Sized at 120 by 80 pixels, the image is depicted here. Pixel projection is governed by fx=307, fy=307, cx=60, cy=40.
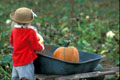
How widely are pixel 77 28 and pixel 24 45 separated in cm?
316

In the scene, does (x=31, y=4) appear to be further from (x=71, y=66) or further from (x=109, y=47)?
Result: (x=71, y=66)

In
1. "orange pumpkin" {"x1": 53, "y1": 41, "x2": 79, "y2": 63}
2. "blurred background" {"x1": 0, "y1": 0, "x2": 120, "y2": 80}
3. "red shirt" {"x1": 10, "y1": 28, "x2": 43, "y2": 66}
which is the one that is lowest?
"blurred background" {"x1": 0, "y1": 0, "x2": 120, "y2": 80}

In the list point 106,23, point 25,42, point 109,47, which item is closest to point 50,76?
point 25,42

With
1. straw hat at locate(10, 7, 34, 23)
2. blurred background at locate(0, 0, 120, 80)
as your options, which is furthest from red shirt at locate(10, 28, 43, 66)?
blurred background at locate(0, 0, 120, 80)

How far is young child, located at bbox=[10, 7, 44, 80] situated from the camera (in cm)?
343

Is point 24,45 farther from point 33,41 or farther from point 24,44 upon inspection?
point 33,41

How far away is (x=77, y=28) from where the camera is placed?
649 cm

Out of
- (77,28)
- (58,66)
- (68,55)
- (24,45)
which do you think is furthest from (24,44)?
(77,28)

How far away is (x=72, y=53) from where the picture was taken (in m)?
3.72

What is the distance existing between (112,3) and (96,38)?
5200 mm

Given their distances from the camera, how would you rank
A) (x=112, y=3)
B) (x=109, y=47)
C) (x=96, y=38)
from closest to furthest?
1. (x=109, y=47)
2. (x=96, y=38)
3. (x=112, y=3)

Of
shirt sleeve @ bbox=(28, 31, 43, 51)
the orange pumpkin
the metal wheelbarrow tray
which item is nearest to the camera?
shirt sleeve @ bbox=(28, 31, 43, 51)

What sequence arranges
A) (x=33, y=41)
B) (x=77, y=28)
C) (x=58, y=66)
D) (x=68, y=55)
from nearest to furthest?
(x=33, y=41) → (x=58, y=66) → (x=68, y=55) → (x=77, y=28)

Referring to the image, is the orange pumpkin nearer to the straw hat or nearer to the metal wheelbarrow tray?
the metal wheelbarrow tray
